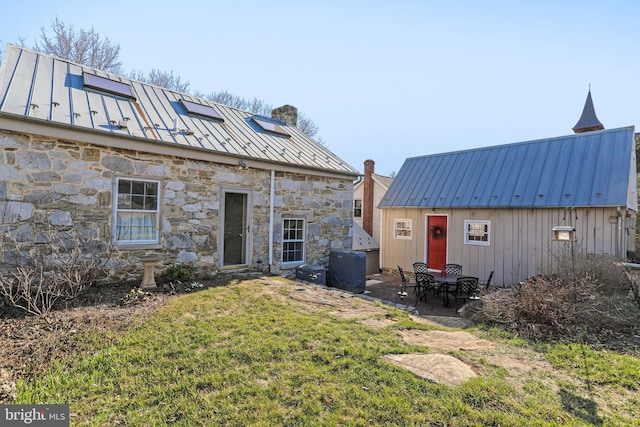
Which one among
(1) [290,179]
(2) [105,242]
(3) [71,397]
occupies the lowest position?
(3) [71,397]

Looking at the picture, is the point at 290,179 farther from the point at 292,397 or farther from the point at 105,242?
the point at 292,397

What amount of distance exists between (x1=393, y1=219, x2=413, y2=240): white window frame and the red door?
75cm

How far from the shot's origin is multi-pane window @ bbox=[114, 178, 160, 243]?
22.1 feet

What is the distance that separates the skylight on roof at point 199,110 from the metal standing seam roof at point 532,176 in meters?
7.49

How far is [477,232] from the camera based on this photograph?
11289mm

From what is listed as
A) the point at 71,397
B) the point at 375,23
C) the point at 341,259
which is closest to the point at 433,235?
the point at 341,259

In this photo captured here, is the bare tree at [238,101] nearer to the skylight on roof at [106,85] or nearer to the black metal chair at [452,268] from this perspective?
the skylight on roof at [106,85]

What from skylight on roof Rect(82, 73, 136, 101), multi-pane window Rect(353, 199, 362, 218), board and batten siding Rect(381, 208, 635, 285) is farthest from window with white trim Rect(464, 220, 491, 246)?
skylight on roof Rect(82, 73, 136, 101)

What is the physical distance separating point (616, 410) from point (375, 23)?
25.5 ft

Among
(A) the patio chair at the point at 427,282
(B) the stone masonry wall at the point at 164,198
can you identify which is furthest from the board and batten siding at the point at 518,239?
(B) the stone masonry wall at the point at 164,198

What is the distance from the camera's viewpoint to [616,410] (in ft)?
9.28

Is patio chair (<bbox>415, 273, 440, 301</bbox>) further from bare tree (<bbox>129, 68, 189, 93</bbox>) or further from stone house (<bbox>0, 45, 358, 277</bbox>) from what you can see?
bare tree (<bbox>129, 68, 189, 93</bbox>)

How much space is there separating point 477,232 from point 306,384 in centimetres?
→ 994

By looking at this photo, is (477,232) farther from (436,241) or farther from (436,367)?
Result: (436,367)
